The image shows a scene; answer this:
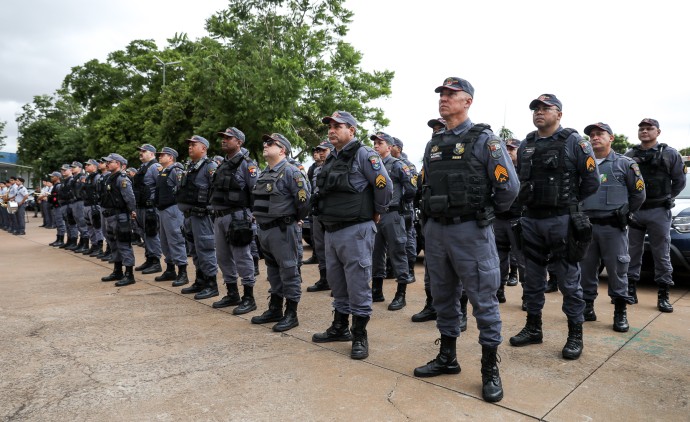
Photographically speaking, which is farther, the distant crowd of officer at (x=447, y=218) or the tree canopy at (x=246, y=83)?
the tree canopy at (x=246, y=83)

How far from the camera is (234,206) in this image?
534 cm

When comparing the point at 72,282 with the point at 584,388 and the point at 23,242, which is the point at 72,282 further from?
the point at 23,242

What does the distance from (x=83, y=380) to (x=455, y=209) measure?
2868 millimetres

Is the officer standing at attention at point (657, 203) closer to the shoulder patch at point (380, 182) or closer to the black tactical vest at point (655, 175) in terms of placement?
the black tactical vest at point (655, 175)

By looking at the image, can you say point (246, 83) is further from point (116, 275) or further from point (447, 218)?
point (447, 218)

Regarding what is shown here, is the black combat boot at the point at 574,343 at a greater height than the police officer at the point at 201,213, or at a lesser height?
lesser

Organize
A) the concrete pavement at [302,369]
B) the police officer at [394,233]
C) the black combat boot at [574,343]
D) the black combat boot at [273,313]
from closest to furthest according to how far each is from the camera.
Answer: the concrete pavement at [302,369] → the black combat boot at [574,343] → the black combat boot at [273,313] → the police officer at [394,233]

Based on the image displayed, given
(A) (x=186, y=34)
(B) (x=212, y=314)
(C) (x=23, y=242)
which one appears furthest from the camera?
(A) (x=186, y=34)

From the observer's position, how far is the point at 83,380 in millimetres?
3402

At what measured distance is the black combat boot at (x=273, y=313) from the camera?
4.87m

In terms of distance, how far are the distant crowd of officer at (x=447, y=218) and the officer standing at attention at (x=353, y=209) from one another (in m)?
0.01

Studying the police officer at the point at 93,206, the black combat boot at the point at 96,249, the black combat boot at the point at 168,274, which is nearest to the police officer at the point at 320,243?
the black combat boot at the point at 168,274

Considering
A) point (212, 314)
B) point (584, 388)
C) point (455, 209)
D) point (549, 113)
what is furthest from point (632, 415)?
point (212, 314)

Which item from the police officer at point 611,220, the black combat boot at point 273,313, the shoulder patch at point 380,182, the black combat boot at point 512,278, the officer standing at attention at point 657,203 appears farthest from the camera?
the black combat boot at point 512,278
